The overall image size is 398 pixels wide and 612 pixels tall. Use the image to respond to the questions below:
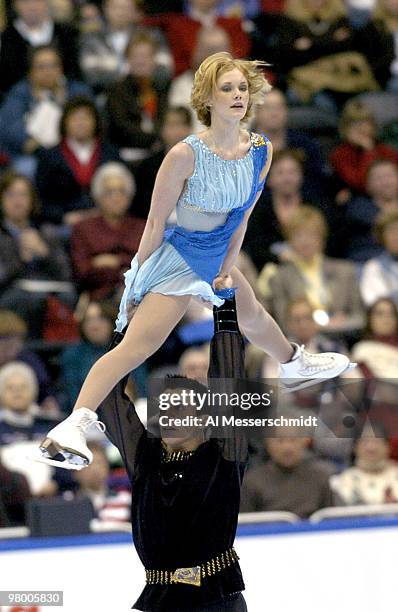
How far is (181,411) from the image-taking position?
4496mm

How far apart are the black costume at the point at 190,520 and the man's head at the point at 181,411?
0.04 m

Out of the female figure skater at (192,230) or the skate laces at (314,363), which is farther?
the skate laces at (314,363)

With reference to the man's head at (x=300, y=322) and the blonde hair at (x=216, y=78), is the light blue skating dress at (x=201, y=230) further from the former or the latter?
the man's head at (x=300, y=322)

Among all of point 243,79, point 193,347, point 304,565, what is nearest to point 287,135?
point 193,347

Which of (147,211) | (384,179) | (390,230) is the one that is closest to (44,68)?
(147,211)

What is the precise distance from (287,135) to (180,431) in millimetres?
5144

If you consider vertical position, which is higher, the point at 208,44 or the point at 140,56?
the point at 208,44

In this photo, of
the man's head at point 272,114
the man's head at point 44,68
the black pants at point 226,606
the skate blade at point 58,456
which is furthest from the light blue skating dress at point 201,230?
the man's head at point 44,68

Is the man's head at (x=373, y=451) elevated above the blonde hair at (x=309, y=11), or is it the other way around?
the blonde hair at (x=309, y=11)

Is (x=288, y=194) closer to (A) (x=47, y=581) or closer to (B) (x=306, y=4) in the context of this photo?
(B) (x=306, y=4)

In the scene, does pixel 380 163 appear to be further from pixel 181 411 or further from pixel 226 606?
pixel 226 606

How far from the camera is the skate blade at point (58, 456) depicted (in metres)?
4.52

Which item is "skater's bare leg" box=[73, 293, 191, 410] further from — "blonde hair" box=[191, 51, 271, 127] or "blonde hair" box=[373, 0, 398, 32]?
"blonde hair" box=[373, 0, 398, 32]

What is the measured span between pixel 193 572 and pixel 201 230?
1.15 metres
